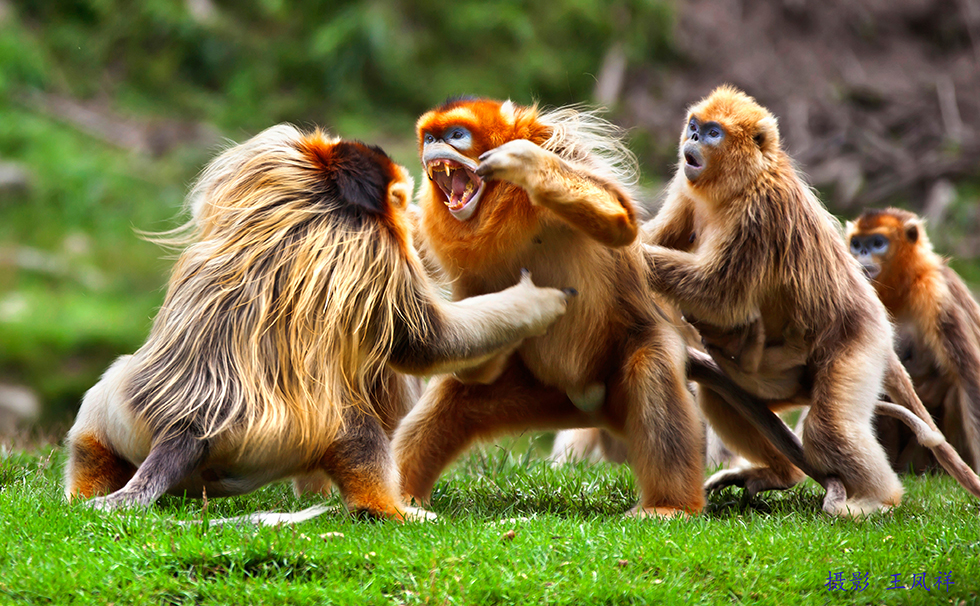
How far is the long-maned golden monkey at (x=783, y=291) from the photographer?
169 inches

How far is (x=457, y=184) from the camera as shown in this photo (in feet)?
13.9

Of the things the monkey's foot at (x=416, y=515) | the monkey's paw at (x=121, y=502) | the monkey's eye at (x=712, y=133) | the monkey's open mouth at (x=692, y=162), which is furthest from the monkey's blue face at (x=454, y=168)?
the monkey's paw at (x=121, y=502)

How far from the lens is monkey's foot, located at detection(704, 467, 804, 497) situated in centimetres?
481

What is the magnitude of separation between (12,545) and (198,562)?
716mm

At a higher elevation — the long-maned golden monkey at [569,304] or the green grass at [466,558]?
the long-maned golden monkey at [569,304]

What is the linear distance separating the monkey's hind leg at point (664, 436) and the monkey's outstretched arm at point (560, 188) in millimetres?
655

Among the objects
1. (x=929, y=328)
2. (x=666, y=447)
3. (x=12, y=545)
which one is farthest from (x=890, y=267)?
(x=12, y=545)

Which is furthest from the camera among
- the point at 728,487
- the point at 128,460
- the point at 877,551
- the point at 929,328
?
the point at 929,328

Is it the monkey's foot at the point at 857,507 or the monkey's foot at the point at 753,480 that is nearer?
the monkey's foot at the point at 857,507

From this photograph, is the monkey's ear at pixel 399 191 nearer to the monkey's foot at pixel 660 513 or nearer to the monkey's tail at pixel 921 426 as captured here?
the monkey's foot at pixel 660 513

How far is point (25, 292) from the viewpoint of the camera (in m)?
11.1

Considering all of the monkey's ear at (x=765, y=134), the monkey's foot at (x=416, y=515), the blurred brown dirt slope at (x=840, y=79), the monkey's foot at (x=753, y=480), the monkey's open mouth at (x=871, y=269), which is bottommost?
the monkey's foot at (x=753, y=480)

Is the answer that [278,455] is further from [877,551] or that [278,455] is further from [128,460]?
[877,551]

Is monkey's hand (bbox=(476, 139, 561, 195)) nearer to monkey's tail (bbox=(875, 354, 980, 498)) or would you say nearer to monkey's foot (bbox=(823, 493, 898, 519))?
monkey's foot (bbox=(823, 493, 898, 519))
